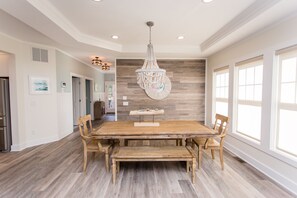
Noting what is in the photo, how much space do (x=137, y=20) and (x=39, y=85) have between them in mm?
3010

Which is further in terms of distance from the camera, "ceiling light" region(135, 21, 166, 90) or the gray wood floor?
"ceiling light" region(135, 21, 166, 90)

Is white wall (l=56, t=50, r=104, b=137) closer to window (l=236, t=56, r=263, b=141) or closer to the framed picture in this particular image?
the framed picture

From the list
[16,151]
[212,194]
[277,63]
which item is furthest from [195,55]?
[16,151]

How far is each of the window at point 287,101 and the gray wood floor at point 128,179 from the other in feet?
2.11

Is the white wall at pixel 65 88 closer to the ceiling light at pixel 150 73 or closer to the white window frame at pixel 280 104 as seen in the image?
the ceiling light at pixel 150 73

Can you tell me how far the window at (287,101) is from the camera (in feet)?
7.50

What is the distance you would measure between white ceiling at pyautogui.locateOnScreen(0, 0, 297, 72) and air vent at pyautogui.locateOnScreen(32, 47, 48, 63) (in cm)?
33

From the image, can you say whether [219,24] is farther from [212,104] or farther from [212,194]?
[212,194]

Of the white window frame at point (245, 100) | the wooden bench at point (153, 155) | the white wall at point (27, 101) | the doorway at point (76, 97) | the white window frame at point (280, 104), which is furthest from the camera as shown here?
the doorway at point (76, 97)

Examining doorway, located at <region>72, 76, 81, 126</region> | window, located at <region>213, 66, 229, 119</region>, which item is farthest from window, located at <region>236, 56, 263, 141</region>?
doorway, located at <region>72, 76, 81, 126</region>

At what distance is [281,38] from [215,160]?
2351 mm

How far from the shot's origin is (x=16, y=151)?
12.1 feet

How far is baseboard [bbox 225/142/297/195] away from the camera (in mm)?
2201

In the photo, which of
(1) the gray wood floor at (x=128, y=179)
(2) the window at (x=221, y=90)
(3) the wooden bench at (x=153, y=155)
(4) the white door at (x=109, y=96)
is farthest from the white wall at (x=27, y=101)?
(4) the white door at (x=109, y=96)
